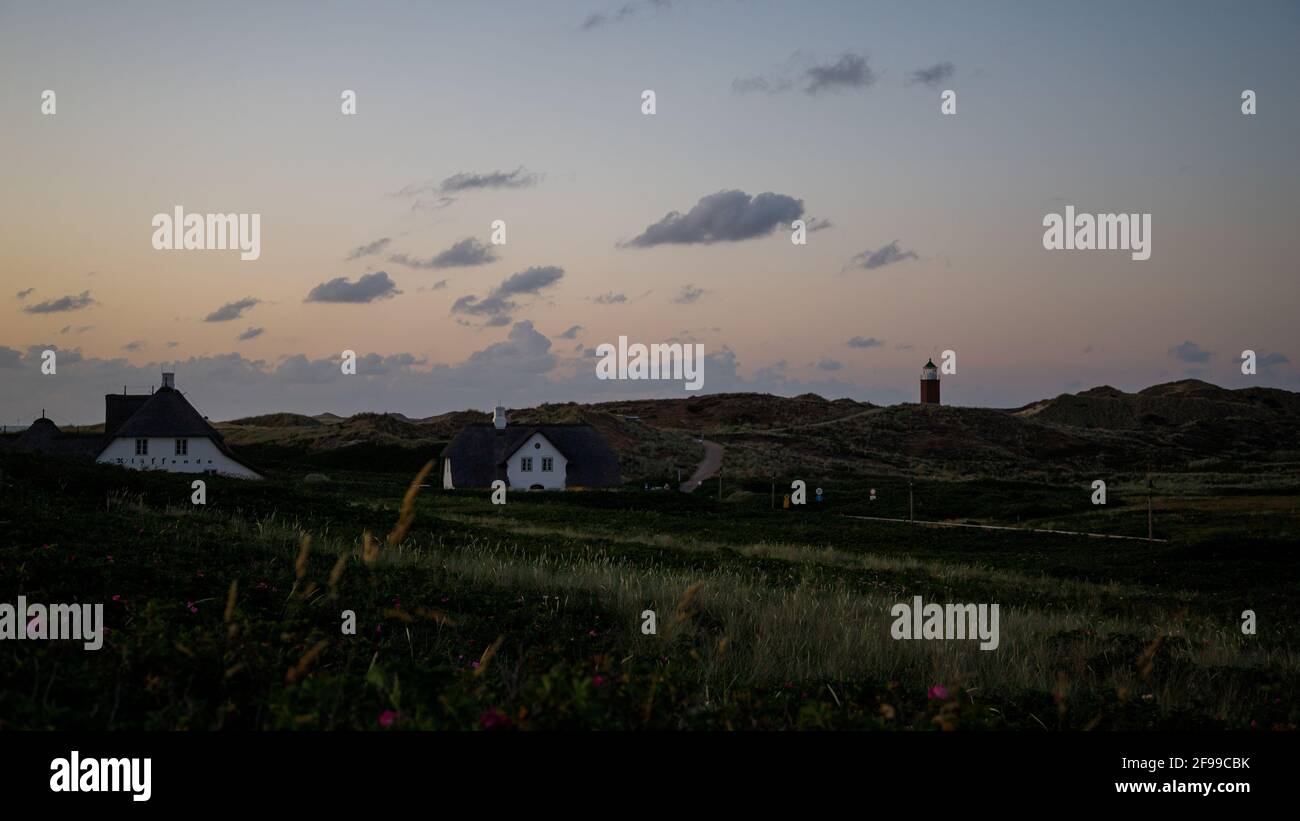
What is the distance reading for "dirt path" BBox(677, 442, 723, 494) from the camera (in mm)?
68137

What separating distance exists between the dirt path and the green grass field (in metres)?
44.2

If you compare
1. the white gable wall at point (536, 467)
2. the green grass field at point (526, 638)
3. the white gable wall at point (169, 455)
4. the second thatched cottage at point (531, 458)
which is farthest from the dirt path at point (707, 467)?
the green grass field at point (526, 638)

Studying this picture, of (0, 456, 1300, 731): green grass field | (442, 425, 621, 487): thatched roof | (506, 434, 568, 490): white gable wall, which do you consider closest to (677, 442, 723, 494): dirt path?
(442, 425, 621, 487): thatched roof

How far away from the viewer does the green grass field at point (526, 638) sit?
4.40 m

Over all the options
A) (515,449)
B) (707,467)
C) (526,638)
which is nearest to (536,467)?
(515,449)

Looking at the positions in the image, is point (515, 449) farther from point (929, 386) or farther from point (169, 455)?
point (929, 386)

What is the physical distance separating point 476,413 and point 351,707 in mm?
135382

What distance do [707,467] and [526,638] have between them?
71.8 meters

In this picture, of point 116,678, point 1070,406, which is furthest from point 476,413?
point 116,678

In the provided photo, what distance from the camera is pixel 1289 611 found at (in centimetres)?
1883

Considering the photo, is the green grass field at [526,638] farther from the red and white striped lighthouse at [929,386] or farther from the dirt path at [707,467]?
the red and white striped lighthouse at [929,386]

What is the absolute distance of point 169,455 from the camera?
54062 millimetres

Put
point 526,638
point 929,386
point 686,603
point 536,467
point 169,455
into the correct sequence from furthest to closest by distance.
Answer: point 929,386 < point 536,467 < point 169,455 < point 526,638 < point 686,603
